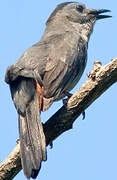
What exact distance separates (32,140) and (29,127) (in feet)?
→ 0.65

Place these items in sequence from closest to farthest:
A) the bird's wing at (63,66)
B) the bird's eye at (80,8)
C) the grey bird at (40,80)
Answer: the grey bird at (40,80)
the bird's wing at (63,66)
the bird's eye at (80,8)

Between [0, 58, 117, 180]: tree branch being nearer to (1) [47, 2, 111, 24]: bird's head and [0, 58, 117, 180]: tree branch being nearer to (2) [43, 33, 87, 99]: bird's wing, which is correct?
(2) [43, 33, 87, 99]: bird's wing

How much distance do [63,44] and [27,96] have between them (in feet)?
3.75

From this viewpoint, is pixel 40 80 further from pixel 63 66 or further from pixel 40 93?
pixel 63 66

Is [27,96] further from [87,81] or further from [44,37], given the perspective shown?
[44,37]

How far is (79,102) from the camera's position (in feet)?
17.3

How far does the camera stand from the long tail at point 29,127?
5.15 m

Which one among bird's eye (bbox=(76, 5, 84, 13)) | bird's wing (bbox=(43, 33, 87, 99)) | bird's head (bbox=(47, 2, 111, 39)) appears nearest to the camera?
bird's wing (bbox=(43, 33, 87, 99))

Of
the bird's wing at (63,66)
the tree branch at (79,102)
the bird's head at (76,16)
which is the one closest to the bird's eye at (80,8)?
the bird's head at (76,16)

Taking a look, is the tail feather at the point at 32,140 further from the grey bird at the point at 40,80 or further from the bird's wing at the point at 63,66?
the bird's wing at the point at 63,66

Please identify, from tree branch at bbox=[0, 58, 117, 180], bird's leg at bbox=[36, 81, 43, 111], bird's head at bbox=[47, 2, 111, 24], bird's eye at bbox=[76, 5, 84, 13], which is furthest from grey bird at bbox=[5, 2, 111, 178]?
bird's eye at bbox=[76, 5, 84, 13]

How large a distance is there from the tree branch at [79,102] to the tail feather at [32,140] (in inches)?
4.4

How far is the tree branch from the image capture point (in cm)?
515

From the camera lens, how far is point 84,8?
841cm
